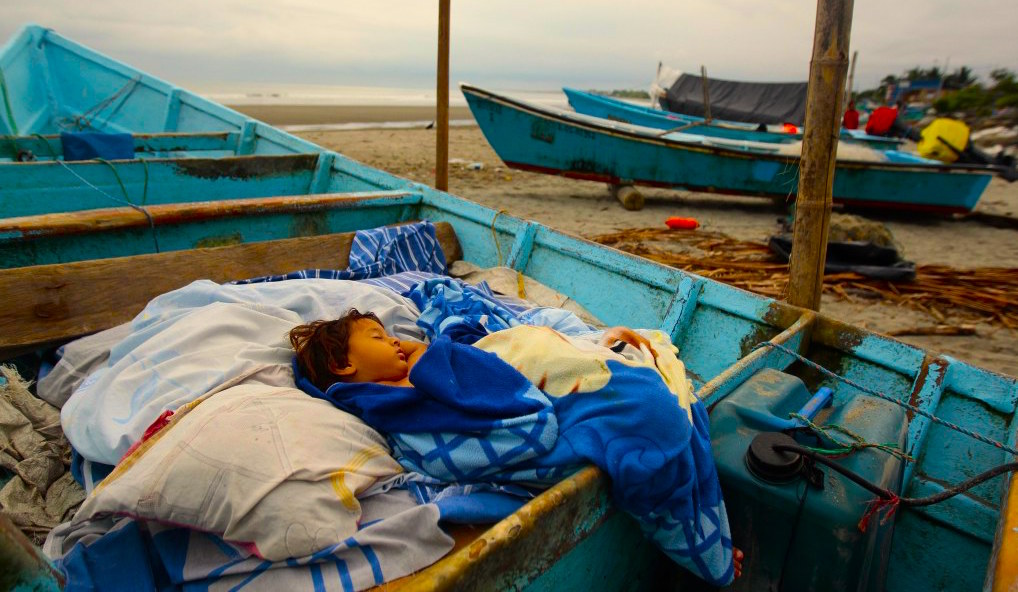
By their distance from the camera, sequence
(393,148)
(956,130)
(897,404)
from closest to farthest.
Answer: (897,404) → (956,130) → (393,148)

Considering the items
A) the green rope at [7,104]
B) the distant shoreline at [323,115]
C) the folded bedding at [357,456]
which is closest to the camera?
the folded bedding at [357,456]

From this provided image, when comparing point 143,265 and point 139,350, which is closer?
point 139,350

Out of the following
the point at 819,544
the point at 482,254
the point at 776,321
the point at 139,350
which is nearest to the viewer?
the point at 819,544

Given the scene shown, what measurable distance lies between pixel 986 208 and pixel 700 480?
11145 mm

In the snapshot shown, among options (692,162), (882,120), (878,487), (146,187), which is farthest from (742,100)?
(878,487)

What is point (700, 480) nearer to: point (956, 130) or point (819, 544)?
point (819, 544)

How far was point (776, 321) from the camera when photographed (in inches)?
91.1

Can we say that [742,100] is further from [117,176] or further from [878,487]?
[878,487]

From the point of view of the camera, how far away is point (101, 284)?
2.27 meters

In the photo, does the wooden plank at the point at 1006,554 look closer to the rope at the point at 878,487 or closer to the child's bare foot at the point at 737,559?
the rope at the point at 878,487

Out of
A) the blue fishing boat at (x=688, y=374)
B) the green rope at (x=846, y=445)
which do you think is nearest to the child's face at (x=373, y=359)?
the blue fishing boat at (x=688, y=374)

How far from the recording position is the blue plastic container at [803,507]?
4.49 feet

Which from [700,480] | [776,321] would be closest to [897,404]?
[776,321]

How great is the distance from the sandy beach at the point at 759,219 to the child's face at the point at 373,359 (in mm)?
4288
